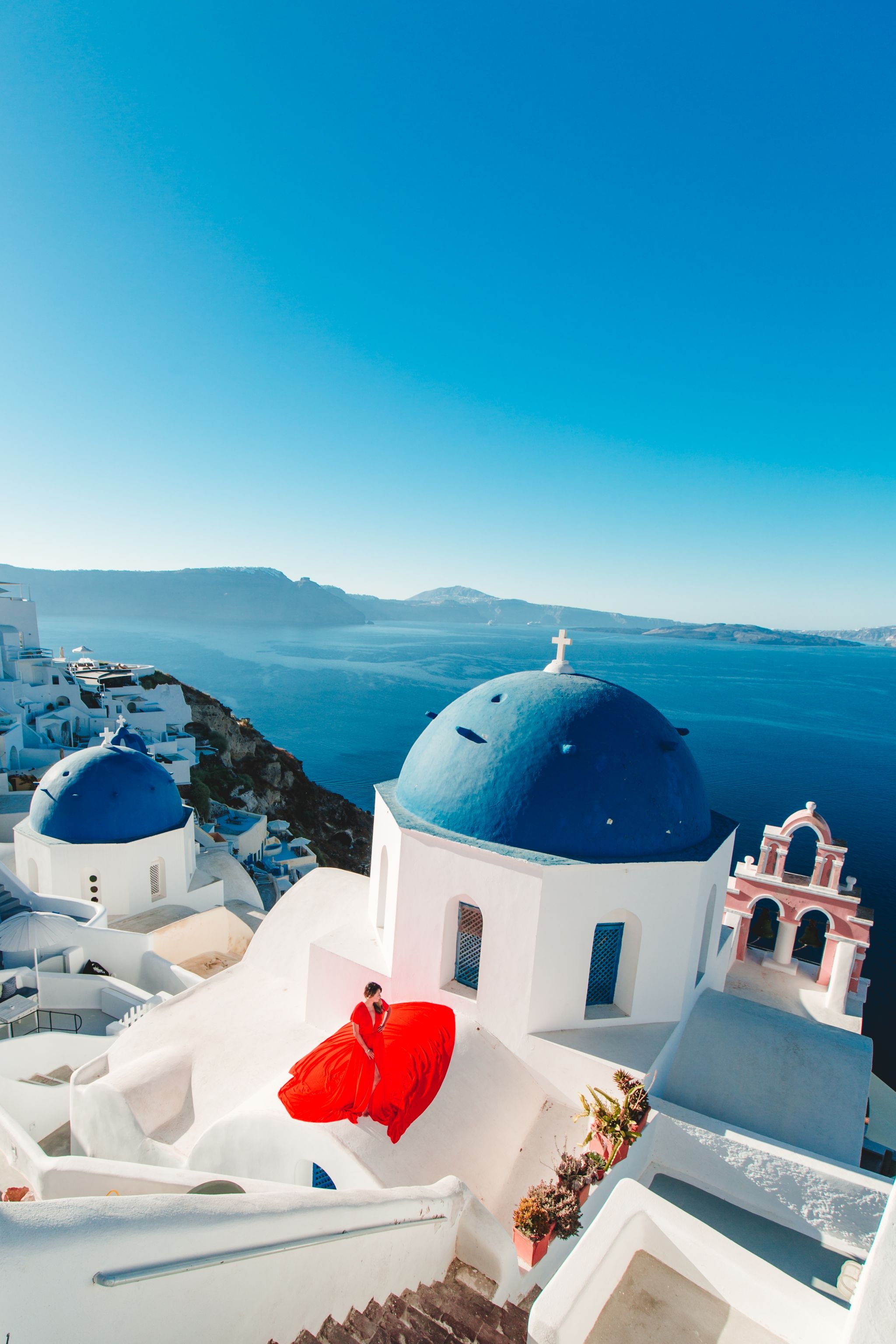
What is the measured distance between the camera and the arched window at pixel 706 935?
315 inches

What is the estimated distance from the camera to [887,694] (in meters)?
119

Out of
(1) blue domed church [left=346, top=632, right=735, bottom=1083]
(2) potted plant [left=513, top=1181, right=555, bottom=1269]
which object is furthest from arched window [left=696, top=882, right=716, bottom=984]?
(2) potted plant [left=513, top=1181, right=555, bottom=1269]

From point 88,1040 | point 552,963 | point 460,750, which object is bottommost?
point 88,1040

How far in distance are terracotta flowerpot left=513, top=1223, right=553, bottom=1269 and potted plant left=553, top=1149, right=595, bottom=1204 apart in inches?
11.6

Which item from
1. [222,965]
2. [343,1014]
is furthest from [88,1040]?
[343,1014]

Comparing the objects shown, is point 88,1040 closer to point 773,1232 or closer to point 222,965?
point 222,965

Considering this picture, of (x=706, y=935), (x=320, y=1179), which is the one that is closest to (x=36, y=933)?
(x=320, y=1179)

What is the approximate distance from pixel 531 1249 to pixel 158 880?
1350 centimetres

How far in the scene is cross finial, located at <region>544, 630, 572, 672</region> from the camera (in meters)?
8.26

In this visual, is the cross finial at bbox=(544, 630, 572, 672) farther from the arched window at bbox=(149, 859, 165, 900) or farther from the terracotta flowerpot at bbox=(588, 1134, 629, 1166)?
the arched window at bbox=(149, 859, 165, 900)

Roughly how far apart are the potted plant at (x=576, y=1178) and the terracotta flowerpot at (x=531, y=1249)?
0.30 m

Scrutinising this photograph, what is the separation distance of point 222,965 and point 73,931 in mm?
3293

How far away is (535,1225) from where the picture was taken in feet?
15.5

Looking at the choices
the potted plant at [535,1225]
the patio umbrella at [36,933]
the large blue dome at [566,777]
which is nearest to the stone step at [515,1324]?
the potted plant at [535,1225]
